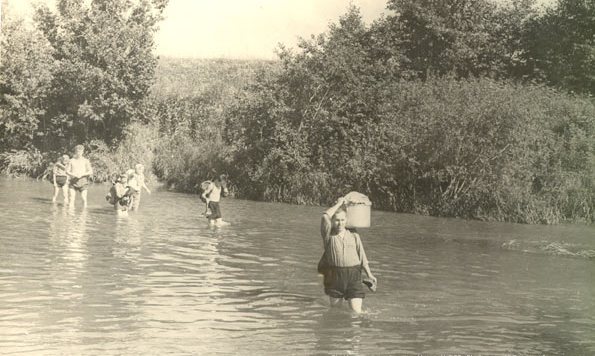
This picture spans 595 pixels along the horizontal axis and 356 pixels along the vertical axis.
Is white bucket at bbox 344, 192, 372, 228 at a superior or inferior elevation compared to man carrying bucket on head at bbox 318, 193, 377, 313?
superior

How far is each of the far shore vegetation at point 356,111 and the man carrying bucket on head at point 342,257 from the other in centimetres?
2147

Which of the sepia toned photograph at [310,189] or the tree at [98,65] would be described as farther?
the tree at [98,65]

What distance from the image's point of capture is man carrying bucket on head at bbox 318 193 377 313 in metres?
10.9

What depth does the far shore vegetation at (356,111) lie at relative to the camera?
3247cm

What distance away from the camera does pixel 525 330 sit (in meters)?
10.5

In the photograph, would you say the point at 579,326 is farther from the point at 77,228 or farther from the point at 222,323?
the point at 77,228

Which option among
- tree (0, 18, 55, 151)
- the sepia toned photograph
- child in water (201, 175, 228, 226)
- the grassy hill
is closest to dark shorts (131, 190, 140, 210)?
the sepia toned photograph

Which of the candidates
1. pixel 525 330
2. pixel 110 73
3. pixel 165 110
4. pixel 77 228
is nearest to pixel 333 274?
pixel 525 330

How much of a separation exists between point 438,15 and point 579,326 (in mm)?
36935

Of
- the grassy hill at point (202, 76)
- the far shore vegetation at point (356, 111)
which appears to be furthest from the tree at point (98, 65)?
the grassy hill at point (202, 76)

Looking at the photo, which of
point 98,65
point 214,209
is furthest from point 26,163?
point 214,209

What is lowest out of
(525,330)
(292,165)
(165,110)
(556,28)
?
(525,330)

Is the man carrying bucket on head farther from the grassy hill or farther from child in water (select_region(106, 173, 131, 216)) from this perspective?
the grassy hill

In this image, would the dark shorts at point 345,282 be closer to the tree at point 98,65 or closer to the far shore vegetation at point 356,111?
the far shore vegetation at point 356,111
